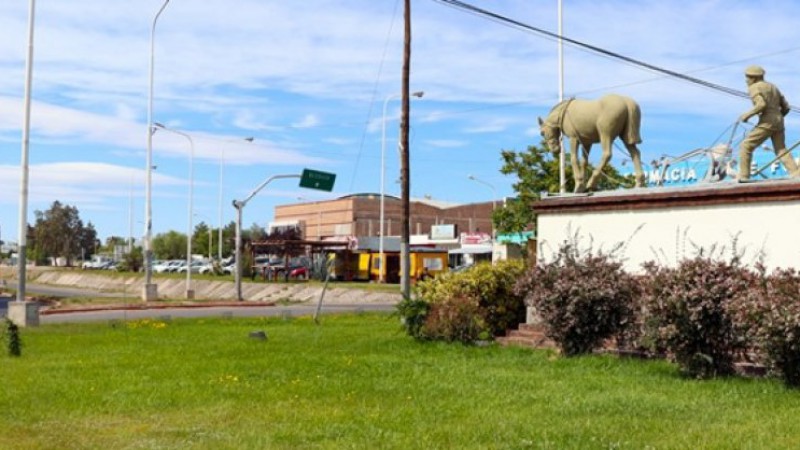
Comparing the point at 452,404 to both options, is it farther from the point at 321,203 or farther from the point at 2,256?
the point at 2,256

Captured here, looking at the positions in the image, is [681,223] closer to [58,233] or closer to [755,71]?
[755,71]

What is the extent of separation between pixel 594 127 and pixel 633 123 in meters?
0.82

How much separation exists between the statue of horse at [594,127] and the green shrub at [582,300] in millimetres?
3000

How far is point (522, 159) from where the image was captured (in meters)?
38.7

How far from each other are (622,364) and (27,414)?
Result: 800 centimetres

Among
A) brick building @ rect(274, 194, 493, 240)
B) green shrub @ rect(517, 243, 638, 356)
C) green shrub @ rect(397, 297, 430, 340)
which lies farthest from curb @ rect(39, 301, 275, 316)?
brick building @ rect(274, 194, 493, 240)

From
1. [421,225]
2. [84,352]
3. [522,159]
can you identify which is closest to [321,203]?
[421,225]

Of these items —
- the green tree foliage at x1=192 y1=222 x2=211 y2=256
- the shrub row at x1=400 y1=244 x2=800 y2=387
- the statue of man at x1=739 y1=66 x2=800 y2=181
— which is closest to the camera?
the shrub row at x1=400 y1=244 x2=800 y2=387

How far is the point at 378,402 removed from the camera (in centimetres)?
1115

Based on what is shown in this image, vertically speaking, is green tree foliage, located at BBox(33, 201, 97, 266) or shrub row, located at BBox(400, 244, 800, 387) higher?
green tree foliage, located at BBox(33, 201, 97, 266)

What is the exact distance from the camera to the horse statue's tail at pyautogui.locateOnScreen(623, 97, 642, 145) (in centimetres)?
1786

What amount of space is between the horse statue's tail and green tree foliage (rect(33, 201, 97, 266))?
127355 millimetres

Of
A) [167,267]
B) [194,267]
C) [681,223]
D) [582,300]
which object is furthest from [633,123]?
[167,267]

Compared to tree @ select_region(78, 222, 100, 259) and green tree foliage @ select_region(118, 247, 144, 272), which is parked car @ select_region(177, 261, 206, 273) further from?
tree @ select_region(78, 222, 100, 259)
